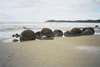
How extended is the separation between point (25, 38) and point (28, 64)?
17.9 ft

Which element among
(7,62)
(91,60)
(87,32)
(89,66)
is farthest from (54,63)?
(87,32)

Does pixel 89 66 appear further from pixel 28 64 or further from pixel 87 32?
pixel 87 32

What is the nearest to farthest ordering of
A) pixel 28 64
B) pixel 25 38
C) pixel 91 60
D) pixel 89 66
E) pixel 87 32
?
pixel 89 66 < pixel 28 64 < pixel 91 60 < pixel 25 38 < pixel 87 32

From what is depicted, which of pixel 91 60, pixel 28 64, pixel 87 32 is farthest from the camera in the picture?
pixel 87 32

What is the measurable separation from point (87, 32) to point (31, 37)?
22.9 ft

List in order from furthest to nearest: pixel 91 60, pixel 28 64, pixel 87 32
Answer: pixel 87 32 < pixel 91 60 < pixel 28 64

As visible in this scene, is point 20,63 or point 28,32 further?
point 28,32

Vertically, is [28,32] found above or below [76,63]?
above

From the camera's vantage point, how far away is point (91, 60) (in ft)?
9.59

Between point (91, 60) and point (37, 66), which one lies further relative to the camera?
point (91, 60)

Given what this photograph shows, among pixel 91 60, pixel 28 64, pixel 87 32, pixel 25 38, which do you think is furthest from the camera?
pixel 87 32

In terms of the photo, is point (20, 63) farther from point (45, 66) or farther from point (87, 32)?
point (87, 32)

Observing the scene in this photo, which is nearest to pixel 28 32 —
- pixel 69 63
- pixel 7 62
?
pixel 7 62

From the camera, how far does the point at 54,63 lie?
9.00 ft
